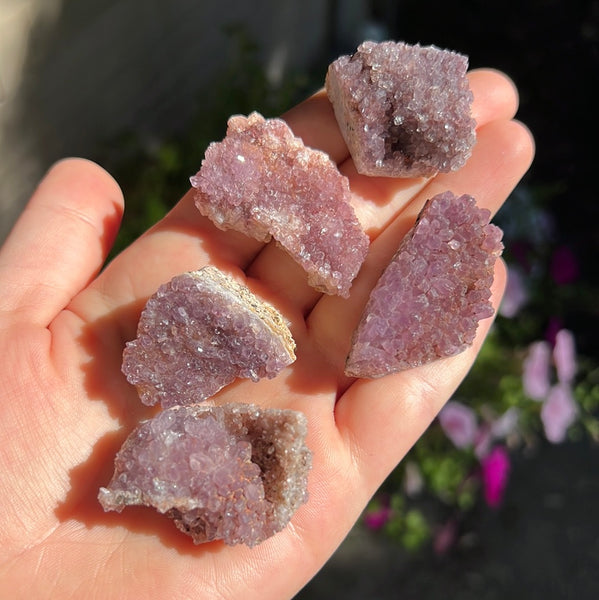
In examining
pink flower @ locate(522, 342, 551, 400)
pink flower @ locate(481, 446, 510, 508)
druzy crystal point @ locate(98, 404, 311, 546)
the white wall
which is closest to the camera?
druzy crystal point @ locate(98, 404, 311, 546)

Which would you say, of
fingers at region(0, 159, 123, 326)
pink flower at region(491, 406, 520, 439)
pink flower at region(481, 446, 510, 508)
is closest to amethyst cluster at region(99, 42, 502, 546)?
fingers at region(0, 159, 123, 326)

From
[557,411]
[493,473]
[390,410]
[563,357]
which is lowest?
[493,473]

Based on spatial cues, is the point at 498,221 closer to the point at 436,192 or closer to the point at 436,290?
the point at 436,192

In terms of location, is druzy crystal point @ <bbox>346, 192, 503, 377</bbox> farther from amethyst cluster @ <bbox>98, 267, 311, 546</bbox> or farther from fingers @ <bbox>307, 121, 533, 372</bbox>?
amethyst cluster @ <bbox>98, 267, 311, 546</bbox>

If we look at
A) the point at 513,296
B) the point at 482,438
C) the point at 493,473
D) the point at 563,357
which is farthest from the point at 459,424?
the point at 513,296

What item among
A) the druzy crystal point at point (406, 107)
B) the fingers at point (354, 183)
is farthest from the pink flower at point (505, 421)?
the druzy crystal point at point (406, 107)

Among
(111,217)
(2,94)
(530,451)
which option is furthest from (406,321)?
(2,94)

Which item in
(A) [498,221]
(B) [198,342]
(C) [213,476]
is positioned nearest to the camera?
(C) [213,476]
